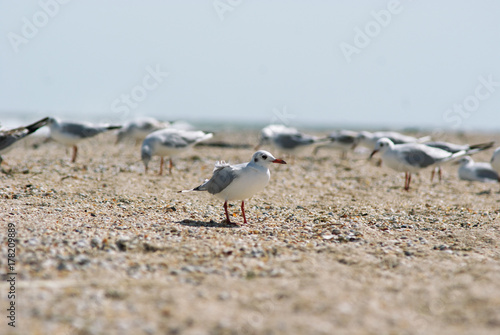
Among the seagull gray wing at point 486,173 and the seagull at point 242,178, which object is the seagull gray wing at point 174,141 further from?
the seagull gray wing at point 486,173

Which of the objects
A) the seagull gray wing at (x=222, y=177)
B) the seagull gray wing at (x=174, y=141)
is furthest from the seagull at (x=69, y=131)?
the seagull gray wing at (x=222, y=177)

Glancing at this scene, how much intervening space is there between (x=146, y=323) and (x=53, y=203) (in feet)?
14.7

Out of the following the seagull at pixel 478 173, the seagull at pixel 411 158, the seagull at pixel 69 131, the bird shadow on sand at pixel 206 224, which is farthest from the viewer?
the seagull at pixel 69 131

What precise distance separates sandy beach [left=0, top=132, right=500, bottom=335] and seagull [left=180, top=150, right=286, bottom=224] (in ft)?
1.44

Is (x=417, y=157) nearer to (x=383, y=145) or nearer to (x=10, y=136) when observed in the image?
(x=383, y=145)

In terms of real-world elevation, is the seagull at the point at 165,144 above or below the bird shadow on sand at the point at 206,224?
above

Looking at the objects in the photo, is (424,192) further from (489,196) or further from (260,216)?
(260,216)

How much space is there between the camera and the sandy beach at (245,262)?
3.27m

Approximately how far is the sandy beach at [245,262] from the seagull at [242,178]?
0.44 meters

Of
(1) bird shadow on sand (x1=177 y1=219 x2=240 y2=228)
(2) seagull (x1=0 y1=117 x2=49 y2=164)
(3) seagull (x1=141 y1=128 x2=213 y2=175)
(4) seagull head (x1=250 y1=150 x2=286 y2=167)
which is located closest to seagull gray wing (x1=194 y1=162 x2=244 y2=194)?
(4) seagull head (x1=250 y1=150 x2=286 y2=167)

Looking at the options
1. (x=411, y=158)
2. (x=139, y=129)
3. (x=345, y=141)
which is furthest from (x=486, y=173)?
(x=139, y=129)

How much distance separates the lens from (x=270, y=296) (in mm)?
3662

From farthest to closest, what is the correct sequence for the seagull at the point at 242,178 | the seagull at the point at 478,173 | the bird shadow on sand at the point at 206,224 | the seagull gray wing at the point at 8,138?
the seagull at the point at 478,173, the seagull gray wing at the point at 8,138, the seagull at the point at 242,178, the bird shadow on sand at the point at 206,224

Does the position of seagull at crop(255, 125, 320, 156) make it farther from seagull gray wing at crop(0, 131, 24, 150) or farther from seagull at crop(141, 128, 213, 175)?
seagull gray wing at crop(0, 131, 24, 150)
